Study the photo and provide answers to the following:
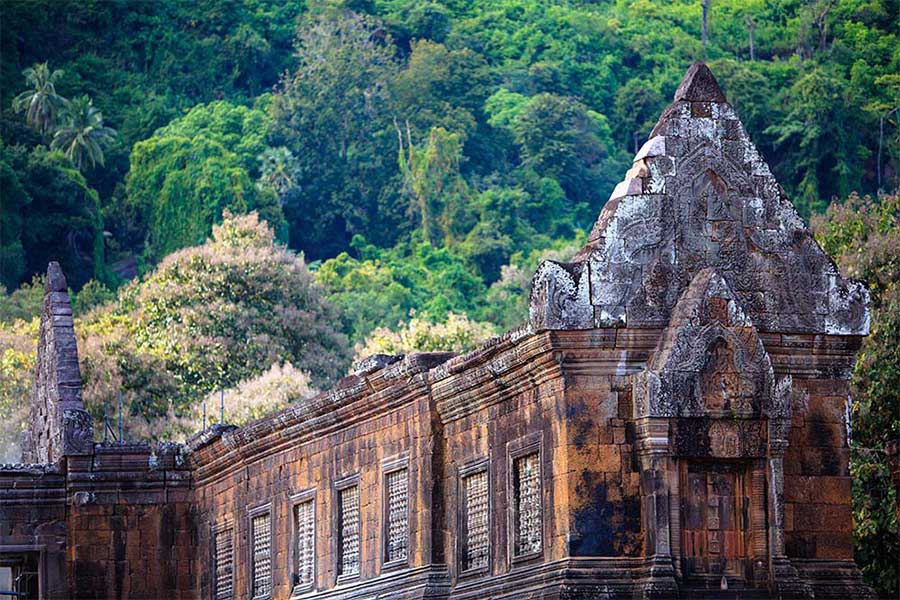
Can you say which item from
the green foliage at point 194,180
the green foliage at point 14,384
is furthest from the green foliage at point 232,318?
the green foliage at point 194,180

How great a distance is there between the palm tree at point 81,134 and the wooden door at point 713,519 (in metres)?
89.8

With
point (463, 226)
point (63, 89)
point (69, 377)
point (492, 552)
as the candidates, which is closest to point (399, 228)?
point (463, 226)

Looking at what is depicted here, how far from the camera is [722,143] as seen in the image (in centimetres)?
2586

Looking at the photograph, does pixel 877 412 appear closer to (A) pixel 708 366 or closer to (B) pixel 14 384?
(A) pixel 708 366

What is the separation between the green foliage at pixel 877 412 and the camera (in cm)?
3819

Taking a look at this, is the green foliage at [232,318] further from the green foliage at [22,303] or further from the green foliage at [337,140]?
the green foliage at [337,140]

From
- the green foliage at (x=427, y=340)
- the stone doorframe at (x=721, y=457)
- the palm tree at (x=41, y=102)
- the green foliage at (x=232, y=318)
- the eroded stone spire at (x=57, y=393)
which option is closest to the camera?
the stone doorframe at (x=721, y=457)

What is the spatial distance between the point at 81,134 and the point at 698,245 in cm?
9158

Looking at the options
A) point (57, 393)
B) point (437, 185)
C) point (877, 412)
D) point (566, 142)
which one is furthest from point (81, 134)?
point (877, 412)

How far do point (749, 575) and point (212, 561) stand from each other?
1290 cm

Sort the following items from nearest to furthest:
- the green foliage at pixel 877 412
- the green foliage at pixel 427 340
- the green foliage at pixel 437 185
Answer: the green foliage at pixel 877 412 → the green foliage at pixel 427 340 → the green foliage at pixel 437 185

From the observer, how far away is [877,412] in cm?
4003

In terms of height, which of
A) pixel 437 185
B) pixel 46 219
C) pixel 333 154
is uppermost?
pixel 333 154

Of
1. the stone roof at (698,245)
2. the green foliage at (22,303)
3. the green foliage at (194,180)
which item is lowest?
the stone roof at (698,245)
